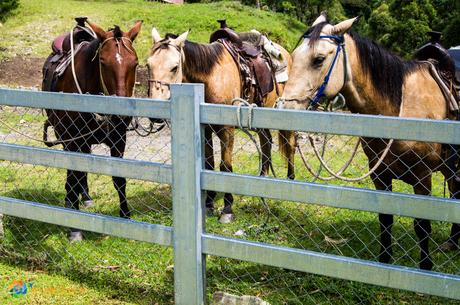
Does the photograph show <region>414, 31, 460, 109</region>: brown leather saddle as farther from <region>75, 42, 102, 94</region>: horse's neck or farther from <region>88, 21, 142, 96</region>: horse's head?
<region>75, 42, 102, 94</region>: horse's neck

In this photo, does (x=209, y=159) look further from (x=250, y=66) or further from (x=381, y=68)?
(x=381, y=68)

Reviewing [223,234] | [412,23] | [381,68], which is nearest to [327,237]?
[223,234]

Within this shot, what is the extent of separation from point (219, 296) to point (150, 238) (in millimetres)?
588

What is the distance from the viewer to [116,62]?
4848 millimetres

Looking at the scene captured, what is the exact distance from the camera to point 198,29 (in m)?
20.7

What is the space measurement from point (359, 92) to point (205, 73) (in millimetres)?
2102

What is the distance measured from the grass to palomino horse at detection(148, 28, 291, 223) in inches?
467

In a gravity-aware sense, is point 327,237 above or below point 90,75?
below

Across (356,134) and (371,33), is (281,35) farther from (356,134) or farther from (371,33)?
(356,134)

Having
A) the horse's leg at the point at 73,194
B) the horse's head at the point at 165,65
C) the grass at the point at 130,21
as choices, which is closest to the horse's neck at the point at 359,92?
the horse's head at the point at 165,65

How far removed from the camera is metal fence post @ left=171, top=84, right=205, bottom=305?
3141 mm

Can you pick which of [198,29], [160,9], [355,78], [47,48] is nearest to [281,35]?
[198,29]

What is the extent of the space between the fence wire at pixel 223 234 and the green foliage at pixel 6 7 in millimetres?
Result: 15942

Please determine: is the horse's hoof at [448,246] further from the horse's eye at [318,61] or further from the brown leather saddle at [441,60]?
the horse's eye at [318,61]
